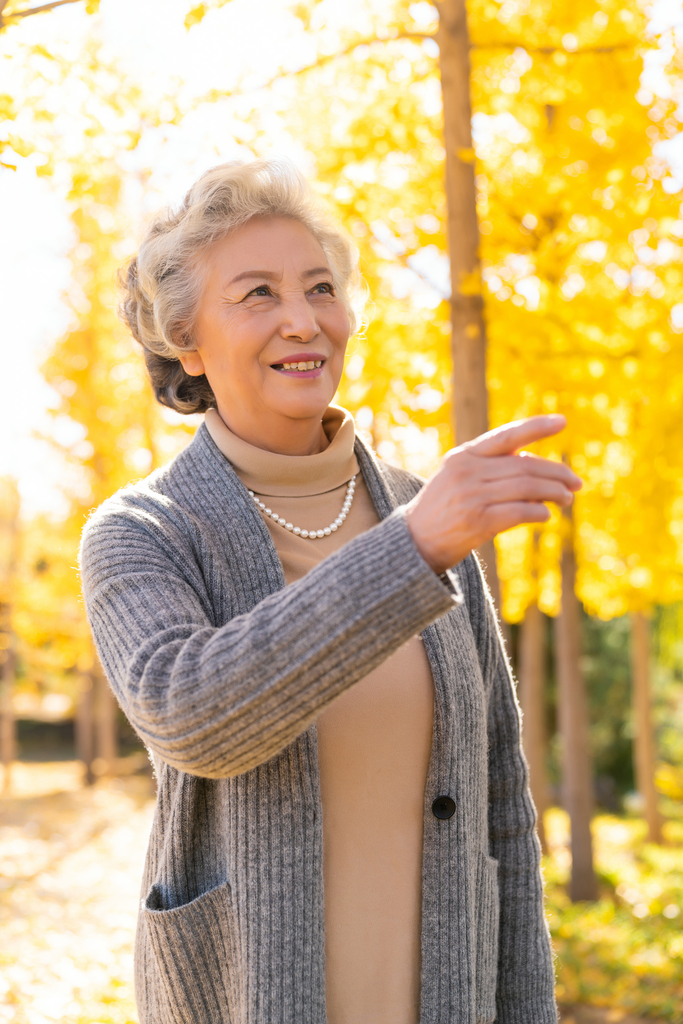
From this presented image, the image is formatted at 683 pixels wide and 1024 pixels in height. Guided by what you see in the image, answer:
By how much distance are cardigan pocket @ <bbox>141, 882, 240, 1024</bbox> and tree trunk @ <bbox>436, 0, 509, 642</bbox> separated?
2125mm

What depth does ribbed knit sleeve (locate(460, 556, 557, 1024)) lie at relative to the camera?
1793mm

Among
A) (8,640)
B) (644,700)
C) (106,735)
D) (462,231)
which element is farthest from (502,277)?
(106,735)

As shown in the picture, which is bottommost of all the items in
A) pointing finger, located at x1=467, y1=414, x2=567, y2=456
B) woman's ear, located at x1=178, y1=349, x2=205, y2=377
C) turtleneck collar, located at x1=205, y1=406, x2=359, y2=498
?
pointing finger, located at x1=467, y1=414, x2=567, y2=456

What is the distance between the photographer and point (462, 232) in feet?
11.6

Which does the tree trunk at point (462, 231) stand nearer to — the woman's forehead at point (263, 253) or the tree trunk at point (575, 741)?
the woman's forehead at point (263, 253)

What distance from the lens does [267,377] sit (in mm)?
1619

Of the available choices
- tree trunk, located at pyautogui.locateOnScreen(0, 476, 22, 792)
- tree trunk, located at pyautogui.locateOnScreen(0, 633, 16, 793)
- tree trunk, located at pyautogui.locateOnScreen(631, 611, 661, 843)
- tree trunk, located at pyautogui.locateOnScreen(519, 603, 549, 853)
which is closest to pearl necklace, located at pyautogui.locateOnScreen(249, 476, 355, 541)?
tree trunk, located at pyautogui.locateOnScreen(519, 603, 549, 853)

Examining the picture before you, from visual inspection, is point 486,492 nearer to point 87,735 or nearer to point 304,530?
point 304,530

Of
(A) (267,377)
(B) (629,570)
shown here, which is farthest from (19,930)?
(A) (267,377)

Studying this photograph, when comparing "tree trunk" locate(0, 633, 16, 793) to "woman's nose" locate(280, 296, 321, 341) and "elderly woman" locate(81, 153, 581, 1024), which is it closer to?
"elderly woman" locate(81, 153, 581, 1024)

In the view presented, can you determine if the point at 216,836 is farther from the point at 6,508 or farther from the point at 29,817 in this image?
the point at 6,508

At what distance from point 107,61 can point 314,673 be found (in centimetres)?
323

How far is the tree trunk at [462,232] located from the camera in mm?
3426

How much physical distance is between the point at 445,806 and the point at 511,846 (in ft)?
1.33
